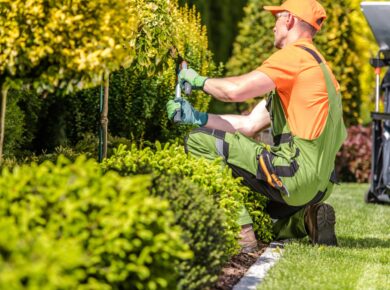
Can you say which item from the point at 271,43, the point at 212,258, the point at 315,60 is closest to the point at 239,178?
the point at 315,60

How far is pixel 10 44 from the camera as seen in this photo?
4004 mm

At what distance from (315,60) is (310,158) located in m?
0.63

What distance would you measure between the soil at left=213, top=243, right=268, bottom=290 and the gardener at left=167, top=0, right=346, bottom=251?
11 cm

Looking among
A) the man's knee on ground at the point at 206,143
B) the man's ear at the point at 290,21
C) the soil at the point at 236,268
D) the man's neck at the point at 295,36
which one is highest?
the man's ear at the point at 290,21

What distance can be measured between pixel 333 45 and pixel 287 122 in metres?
6.41

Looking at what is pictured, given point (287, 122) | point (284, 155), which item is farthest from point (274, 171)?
point (287, 122)

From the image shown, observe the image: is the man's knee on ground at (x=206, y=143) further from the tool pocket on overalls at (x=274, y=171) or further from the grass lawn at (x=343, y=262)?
the grass lawn at (x=343, y=262)

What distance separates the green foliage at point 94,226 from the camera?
10.3 ft

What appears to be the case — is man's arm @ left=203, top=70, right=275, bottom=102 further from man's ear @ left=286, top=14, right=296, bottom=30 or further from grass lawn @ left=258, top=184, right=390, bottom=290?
grass lawn @ left=258, top=184, right=390, bottom=290

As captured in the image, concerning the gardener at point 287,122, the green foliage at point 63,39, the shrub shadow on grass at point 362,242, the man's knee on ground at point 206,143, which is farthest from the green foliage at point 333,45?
the green foliage at point 63,39

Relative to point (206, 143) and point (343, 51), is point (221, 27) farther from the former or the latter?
point (206, 143)

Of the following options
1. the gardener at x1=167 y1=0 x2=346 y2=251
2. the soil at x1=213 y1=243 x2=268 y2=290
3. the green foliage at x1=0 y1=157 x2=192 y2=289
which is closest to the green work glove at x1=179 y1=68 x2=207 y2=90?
the gardener at x1=167 y1=0 x2=346 y2=251

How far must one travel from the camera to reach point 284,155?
207 inches

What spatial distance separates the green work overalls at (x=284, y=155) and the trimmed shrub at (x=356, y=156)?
6.23 metres
